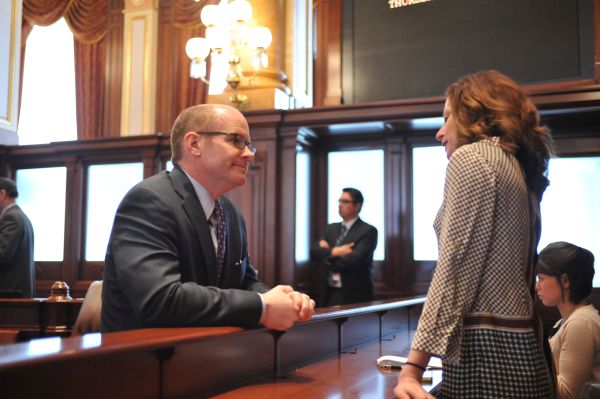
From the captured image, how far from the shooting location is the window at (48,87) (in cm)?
992

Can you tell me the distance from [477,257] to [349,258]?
4234mm

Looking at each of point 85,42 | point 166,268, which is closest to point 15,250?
point 166,268

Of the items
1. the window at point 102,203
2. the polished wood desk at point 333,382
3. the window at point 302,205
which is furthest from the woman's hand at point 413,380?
the window at point 102,203

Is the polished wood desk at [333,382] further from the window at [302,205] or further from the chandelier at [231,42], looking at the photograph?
the chandelier at [231,42]

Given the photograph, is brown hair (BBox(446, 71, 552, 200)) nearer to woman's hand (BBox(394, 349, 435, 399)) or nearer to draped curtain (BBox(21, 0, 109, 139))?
woman's hand (BBox(394, 349, 435, 399))

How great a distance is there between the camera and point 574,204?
21.1ft

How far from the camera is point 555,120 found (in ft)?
20.5

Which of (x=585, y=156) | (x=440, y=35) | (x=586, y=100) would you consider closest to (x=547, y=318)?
(x=585, y=156)

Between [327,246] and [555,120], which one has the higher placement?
[555,120]

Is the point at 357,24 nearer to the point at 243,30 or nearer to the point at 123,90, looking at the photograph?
the point at 243,30

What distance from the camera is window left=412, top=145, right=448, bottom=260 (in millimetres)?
6883

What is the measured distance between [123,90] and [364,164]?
378cm

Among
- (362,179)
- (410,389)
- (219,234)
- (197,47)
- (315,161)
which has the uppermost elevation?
(197,47)

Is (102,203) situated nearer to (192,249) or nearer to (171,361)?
(192,249)
